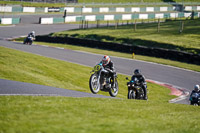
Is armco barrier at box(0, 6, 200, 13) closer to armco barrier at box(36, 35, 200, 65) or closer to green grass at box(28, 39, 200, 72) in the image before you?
armco barrier at box(36, 35, 200, 65)

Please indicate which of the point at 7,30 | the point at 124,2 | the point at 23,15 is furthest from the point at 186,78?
the point at 124,2

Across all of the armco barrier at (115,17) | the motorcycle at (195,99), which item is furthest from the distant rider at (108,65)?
the armco barrier at (115,17)

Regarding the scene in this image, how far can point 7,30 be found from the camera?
168 ft

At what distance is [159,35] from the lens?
1804 inches

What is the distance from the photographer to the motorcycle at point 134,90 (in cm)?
1733

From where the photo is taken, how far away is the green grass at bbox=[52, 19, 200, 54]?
3969 cm

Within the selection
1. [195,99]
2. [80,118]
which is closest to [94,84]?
[195,99]

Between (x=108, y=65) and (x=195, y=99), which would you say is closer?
(x=108, y=65)

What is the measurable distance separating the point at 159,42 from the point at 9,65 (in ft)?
73.7

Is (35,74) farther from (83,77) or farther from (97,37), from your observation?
(97,37)

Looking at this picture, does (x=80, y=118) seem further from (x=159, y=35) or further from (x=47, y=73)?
(x=159, y=35)

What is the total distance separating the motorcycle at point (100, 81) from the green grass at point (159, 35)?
21525mm

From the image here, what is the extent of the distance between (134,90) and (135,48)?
70.3 feet

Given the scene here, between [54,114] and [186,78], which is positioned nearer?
[54,114]
